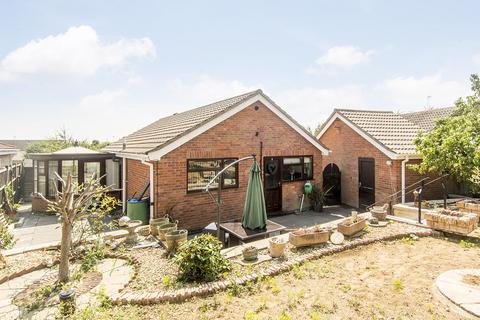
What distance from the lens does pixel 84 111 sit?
26.6m

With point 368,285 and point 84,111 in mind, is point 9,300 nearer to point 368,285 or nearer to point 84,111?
point 368,285

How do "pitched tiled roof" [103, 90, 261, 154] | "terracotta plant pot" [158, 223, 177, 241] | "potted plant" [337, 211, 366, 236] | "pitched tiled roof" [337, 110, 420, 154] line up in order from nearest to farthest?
"terracotta plant pot" [158, 223, 177, 241] < "potted plant" [337, 211, 366, 236] < "pitched tiled roof" [103, 90, 261, 154] < "pitched tiled roof" [337, 110, 420, 154]

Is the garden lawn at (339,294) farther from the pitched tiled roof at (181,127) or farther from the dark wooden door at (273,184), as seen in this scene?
the pitched tiled roof at (181,127)

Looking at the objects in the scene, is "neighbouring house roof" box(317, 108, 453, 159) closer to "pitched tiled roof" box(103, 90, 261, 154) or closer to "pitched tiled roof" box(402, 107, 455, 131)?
"pitched tiled roof" box(402, 107, 455, 131)

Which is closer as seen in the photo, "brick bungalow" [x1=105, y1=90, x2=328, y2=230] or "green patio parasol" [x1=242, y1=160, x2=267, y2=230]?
"green patio parasol" [x1=242, y1=160, x2=267, y2=230]

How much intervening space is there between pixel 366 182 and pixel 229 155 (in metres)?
7.95

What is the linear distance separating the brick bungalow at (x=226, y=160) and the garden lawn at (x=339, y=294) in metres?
5.07

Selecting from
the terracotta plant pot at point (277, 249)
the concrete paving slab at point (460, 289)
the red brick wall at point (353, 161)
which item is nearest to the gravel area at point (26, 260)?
the terracotta plant pot at point (277, 249)

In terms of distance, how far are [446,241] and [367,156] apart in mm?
6762

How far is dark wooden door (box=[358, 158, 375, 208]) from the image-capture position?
13.9 m

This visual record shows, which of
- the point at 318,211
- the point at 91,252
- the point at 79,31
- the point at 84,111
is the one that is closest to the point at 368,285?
the point at 91,252

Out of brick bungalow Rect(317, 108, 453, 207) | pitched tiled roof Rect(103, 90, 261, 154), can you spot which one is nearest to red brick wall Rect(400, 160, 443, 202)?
brick bungalow Rect(317, 108, 453, 207)

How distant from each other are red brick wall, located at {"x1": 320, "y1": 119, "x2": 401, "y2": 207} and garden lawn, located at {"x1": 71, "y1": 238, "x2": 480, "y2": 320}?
6.05 m

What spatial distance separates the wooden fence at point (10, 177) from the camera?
12820 millimetres
